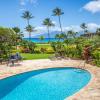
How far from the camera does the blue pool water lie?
13.3 meters

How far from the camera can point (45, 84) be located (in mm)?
16375

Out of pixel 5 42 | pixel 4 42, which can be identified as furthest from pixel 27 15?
pixel 4 42

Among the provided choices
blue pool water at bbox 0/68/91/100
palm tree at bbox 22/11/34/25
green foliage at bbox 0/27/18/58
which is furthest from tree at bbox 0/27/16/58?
palm tree at bbox 22/11/34/25

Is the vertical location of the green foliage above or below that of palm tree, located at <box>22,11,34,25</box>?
below

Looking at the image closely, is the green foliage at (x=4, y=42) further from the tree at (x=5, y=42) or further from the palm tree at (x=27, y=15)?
the palm tree at (x=27, y=15)

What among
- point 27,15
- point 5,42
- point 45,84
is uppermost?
point 27,15

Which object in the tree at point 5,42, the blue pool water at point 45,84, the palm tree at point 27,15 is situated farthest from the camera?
the palm tree at point 27,15

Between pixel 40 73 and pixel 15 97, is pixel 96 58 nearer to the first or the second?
pixel 40 73

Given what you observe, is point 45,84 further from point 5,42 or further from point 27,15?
point 27,15

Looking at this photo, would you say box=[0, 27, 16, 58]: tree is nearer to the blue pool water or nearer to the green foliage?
the green foliage

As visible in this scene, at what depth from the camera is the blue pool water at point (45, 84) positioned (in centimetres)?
1331

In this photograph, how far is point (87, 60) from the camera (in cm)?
2336

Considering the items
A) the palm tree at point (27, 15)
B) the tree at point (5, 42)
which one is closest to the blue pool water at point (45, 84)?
the tree at point (5, 42)

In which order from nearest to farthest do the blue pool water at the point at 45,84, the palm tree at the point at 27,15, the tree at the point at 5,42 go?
the blue pool water at the point at 45,84 < the tree at the point at 5,42 < the palm tree at the point at 27,15
